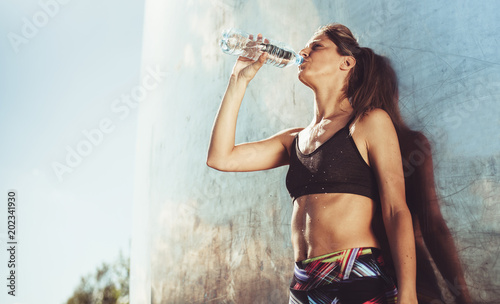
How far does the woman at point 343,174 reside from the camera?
1.21 metres

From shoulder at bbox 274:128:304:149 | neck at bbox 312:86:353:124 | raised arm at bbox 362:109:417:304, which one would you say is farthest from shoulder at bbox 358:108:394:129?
shoulder at bbox 274:128:304:149

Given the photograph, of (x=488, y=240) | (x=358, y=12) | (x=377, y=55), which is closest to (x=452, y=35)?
(x=377, y=55)

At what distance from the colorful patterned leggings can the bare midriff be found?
27 mm

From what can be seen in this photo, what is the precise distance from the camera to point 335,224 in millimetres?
1264

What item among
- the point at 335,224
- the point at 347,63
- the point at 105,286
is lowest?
the point at 105,286

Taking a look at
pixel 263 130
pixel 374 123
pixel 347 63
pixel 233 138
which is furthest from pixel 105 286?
pixel 374 123

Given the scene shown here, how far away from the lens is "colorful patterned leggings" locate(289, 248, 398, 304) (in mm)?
1191

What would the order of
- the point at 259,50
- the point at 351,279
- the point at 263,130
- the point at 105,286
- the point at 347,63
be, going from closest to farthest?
the point at 351,279 < the point at 347,63 < the point at 259,50 < the point at 263,130 < the point at 105,286

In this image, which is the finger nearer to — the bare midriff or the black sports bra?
the black sports bra

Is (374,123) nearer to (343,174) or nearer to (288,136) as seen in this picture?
(343,174)

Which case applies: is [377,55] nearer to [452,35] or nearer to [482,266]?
[452,35]

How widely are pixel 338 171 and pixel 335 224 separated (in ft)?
0.52

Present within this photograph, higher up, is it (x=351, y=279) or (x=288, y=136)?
(x=288, y=136)

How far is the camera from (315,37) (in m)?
1.58
